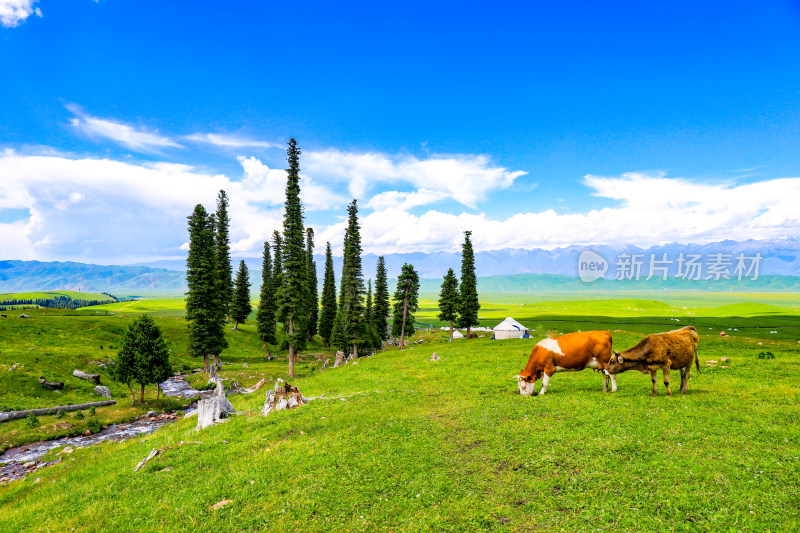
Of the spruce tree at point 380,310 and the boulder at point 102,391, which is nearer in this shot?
the boulder at point 102,391

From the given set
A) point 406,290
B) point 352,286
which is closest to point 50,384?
point 352,286

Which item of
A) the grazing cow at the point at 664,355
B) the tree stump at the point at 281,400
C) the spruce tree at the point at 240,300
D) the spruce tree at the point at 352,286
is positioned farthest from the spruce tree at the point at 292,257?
the spruce tree at the point at 240,300

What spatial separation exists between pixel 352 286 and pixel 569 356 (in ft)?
121

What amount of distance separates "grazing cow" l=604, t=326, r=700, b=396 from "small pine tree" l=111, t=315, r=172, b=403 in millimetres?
38180

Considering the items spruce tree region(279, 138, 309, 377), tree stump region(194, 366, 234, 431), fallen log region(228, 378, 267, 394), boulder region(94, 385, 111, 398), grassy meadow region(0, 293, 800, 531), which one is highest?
spruce tree region(279, 138, 309, 377)

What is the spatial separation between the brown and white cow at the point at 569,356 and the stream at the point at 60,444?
27872mm

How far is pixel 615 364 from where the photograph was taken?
16344 mm

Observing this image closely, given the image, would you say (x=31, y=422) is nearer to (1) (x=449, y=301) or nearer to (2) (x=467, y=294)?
(1) (x=449, y=301)

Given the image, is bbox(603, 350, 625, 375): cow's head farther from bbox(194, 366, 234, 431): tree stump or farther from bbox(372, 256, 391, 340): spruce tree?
bbox(372, 256, 391, 340): spruce tree

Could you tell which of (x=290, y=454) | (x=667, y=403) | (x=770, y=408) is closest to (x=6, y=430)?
(x=290, y=454)

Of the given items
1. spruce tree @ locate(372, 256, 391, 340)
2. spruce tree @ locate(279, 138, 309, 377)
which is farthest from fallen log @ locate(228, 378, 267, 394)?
spruce tree @ locate(372, 256, 391, 340)

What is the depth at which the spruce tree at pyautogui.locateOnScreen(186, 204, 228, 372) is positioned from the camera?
1783 inches

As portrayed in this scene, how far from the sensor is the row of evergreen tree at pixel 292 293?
3934 cm

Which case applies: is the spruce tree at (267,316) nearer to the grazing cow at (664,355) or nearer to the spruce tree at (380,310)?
the spruce tree at (380,310)
